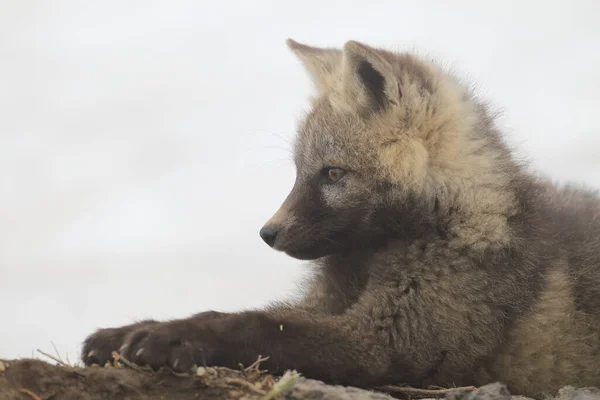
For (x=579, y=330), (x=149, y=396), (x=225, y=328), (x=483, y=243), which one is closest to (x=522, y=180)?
(x=483, y=243)

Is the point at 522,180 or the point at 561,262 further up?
the point at 522,180

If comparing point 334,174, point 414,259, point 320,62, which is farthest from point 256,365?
point 320,62

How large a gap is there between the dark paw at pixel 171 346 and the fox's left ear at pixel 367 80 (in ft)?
7.02

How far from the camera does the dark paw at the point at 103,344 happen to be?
13.8 ft

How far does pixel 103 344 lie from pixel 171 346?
515 mm

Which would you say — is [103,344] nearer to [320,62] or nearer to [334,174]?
[334,174]

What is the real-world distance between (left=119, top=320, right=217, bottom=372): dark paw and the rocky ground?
6 cm

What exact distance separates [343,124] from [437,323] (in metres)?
1.68

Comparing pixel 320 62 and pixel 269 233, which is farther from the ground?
pixel 320 62

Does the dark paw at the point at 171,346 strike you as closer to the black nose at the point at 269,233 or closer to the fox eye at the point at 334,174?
the black nose at the point at 269,233

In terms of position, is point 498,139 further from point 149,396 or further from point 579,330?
point 149,396

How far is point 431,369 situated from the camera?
4590 millimetres

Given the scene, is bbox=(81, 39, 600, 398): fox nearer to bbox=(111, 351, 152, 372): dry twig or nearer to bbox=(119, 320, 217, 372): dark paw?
bbox=(119, 320, 217, 372): dark paw

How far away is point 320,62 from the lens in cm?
635
